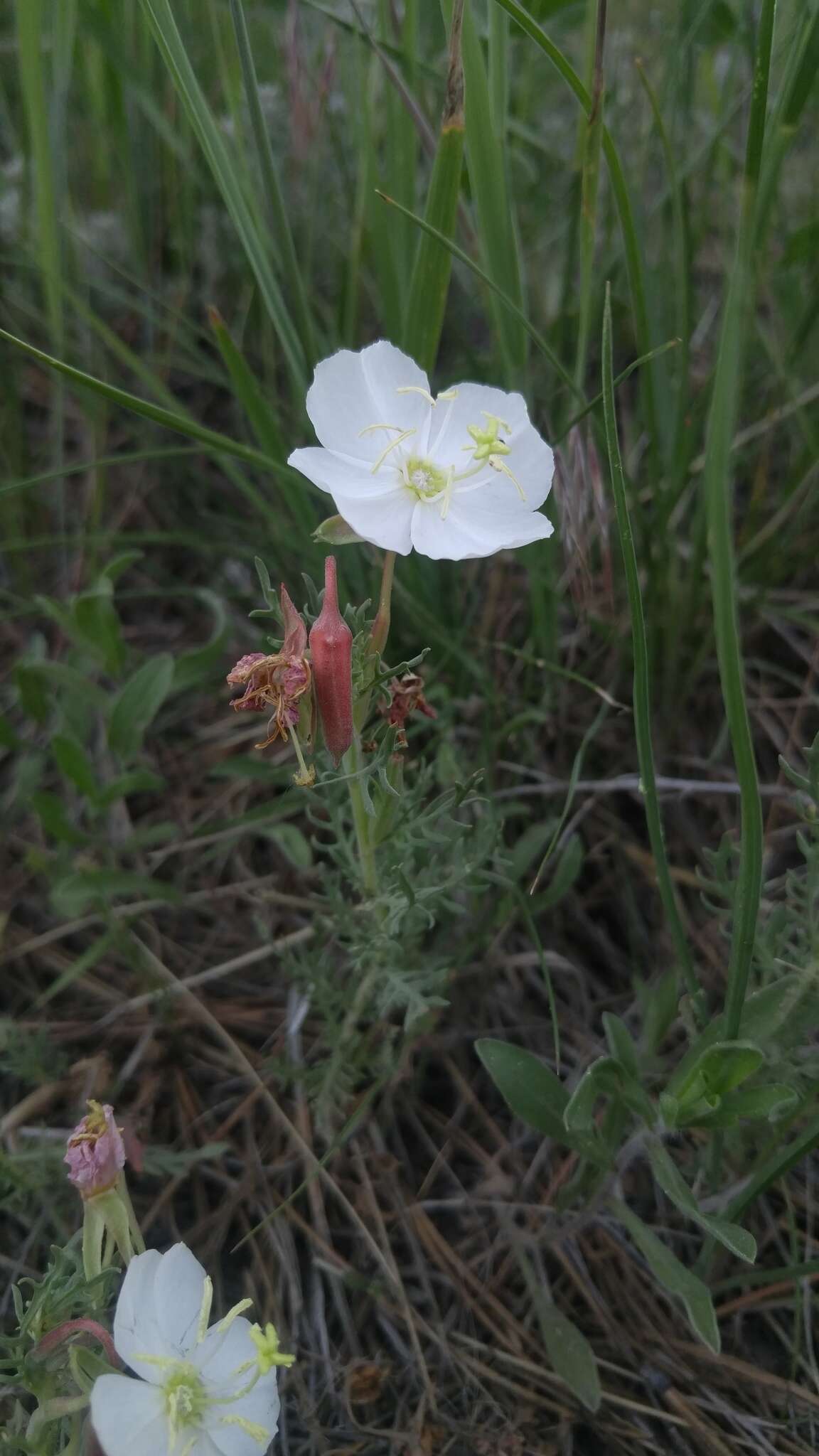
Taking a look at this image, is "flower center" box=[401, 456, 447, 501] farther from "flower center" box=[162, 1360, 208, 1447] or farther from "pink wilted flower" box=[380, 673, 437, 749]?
"flower center" box=[162, 1360, 208, 1447]

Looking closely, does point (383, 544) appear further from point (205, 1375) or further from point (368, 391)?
point (205, 1375)

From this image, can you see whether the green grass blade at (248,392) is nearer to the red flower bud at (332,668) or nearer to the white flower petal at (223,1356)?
the red flower bud at (332,668)

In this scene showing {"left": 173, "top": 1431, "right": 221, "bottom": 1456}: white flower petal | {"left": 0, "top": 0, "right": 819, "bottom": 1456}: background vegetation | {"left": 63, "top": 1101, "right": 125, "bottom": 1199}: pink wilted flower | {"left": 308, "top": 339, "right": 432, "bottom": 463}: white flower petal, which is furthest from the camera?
{"left": 0, "top": 0, "right": 819, "bottom": 1456}: background vegetation

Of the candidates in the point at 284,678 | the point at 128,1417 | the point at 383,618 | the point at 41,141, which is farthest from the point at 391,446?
the point at 128,1417

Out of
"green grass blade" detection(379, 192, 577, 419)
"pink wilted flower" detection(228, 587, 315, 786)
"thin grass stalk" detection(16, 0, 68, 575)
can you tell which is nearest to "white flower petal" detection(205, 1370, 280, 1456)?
"pink wilted flower" detection(228, 587, 315, 786)

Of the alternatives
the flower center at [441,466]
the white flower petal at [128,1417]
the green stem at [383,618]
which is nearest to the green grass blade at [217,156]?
the flower center at [441,466]

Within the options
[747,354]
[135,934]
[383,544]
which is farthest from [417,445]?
Result: [135,934]
